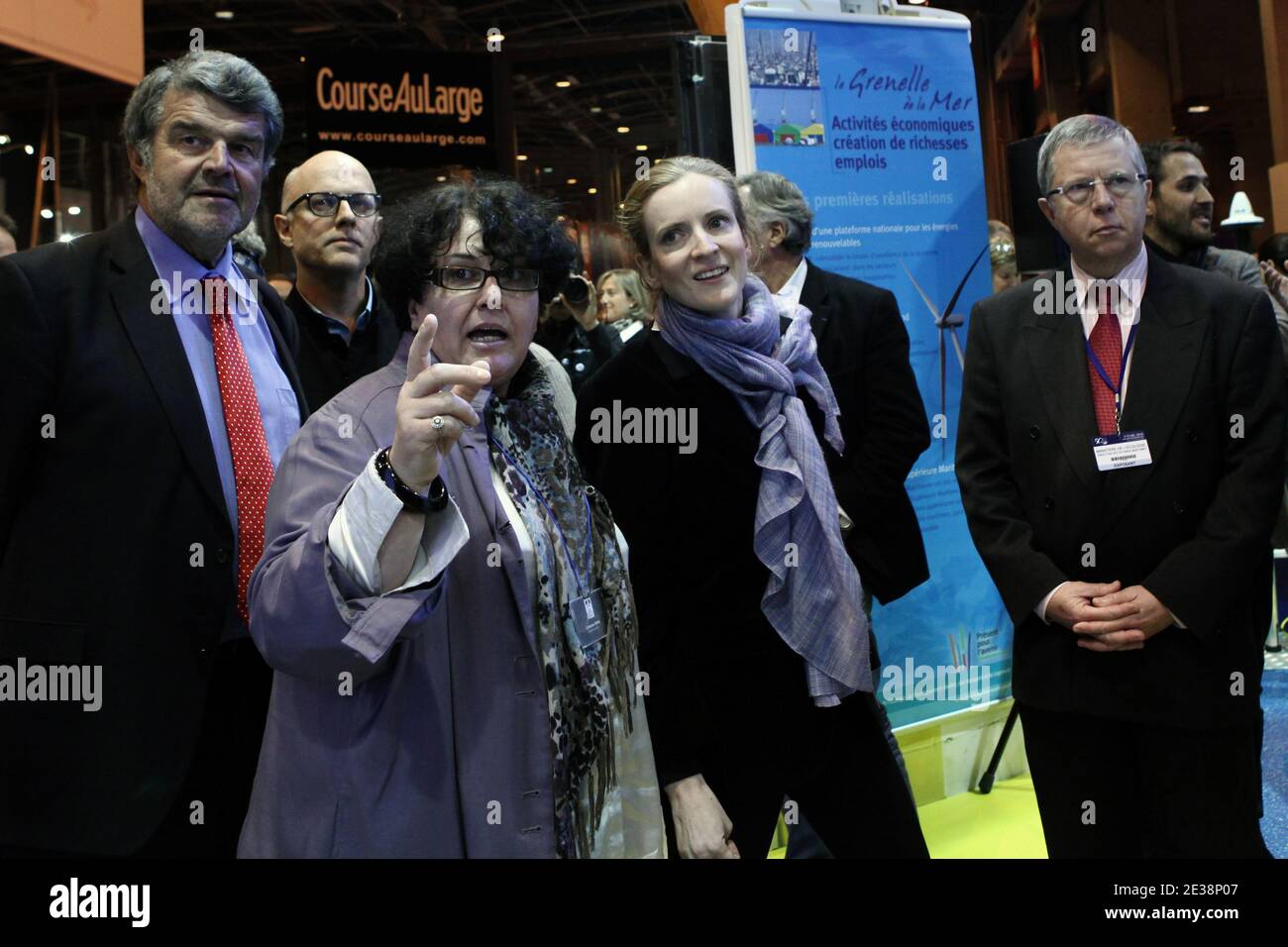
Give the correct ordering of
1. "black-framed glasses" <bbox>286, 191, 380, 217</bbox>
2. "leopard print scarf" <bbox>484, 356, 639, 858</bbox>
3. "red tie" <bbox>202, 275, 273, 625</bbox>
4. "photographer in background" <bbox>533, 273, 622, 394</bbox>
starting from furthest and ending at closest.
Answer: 1. "photographer in background" <bbox>533, 273, 622, 394</bbox>
2. "black-framed glasses" <bbox>286, 191, 380, 217</bbox>
3. "red tie" <bbox>202, 275, 273, 625</bbox>
4. "leopard print scarf" <bbox>484, 356, 639, 858</bbox>

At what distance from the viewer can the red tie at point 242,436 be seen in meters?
1.89

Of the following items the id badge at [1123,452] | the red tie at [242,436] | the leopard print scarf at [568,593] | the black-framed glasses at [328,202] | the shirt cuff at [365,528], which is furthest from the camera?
the black-framed glasses at [328,202]

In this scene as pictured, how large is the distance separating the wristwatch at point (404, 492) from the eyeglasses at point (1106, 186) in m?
1.54

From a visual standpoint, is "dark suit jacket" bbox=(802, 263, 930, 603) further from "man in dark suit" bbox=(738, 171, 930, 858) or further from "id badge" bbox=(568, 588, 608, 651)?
"id badge" bbox=(568, 588, 608, 651)

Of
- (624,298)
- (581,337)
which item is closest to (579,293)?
(581,337)

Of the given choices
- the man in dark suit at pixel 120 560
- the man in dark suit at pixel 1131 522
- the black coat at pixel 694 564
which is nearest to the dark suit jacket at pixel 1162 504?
the man in dark suit at pixel 1131 522

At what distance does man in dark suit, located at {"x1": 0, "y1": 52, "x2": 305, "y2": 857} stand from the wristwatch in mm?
672

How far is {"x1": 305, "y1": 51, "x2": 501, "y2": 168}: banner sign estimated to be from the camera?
5.91m

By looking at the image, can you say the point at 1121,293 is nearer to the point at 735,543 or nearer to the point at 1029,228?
the point at 735,543

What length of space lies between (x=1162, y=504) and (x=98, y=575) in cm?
186

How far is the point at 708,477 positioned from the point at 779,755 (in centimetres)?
51

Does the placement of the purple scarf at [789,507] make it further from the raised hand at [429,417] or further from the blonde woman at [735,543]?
the raised hand at [429,417]

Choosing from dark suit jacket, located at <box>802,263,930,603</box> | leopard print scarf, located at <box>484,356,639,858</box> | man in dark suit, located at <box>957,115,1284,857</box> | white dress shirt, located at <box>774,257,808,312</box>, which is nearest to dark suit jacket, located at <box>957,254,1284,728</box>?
man in dark suit, located at <box>957,115,1284,857</box>

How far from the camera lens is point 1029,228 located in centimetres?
367
